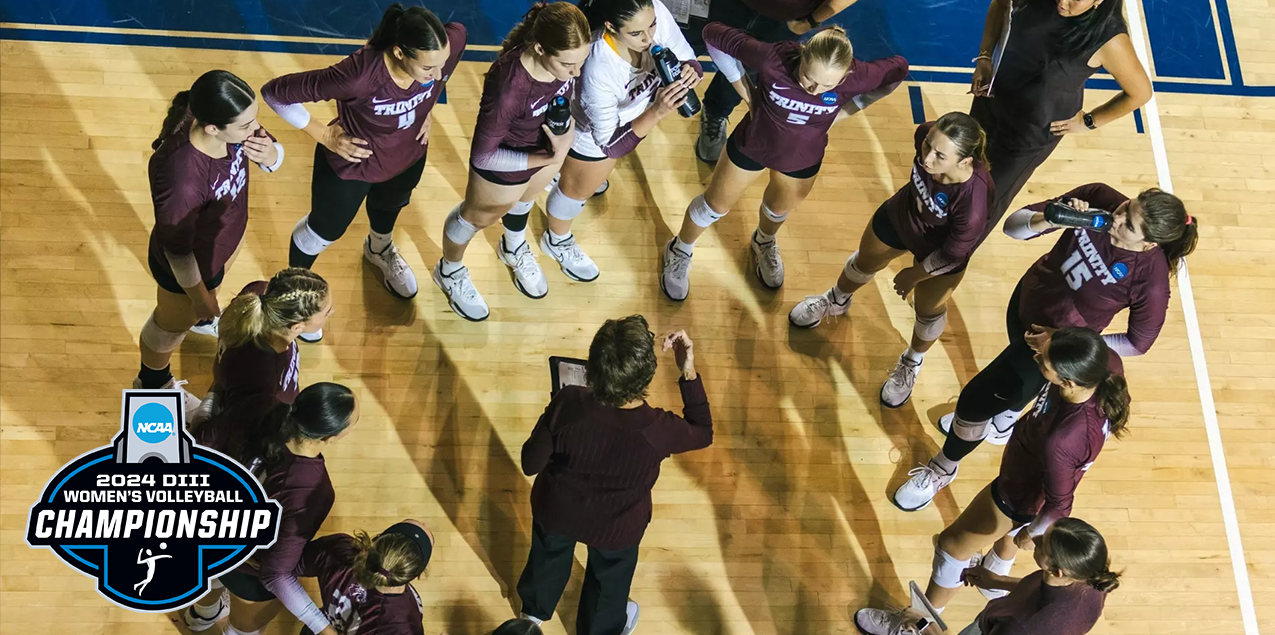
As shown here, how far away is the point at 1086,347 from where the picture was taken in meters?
3.05

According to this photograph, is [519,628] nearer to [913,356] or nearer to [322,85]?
[322,85]

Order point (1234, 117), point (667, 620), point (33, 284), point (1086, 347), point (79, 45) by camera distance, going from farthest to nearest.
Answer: point (1234, 117) → point (79, 45) → point (33, 284) → point (667, 620) → point (1086, 347)

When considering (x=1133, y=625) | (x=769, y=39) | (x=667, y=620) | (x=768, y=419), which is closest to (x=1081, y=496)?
(x=1133, y=625)

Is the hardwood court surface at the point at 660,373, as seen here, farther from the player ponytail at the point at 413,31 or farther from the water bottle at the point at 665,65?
the player ponytail at the point at 413,31

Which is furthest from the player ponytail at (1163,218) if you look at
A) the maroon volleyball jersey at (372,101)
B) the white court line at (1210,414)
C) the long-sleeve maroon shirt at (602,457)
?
the maroon volleyball jersey at (372,101)

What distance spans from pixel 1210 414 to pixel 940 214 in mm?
1983

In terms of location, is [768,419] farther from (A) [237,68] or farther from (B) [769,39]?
(A) [237,68]

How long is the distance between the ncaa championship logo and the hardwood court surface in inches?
38.0

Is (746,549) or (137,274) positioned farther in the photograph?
(137,274)

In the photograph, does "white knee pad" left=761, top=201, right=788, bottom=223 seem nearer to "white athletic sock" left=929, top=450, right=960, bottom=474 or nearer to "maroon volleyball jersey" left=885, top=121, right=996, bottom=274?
"maroon volleyball jersey" left=885, top=121, right=996, bottom=274

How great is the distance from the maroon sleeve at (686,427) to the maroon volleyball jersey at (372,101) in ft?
4.56

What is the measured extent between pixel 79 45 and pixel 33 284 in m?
1.39

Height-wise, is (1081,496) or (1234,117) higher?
(1234,117)

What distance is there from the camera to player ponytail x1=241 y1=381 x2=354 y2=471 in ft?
9.06
